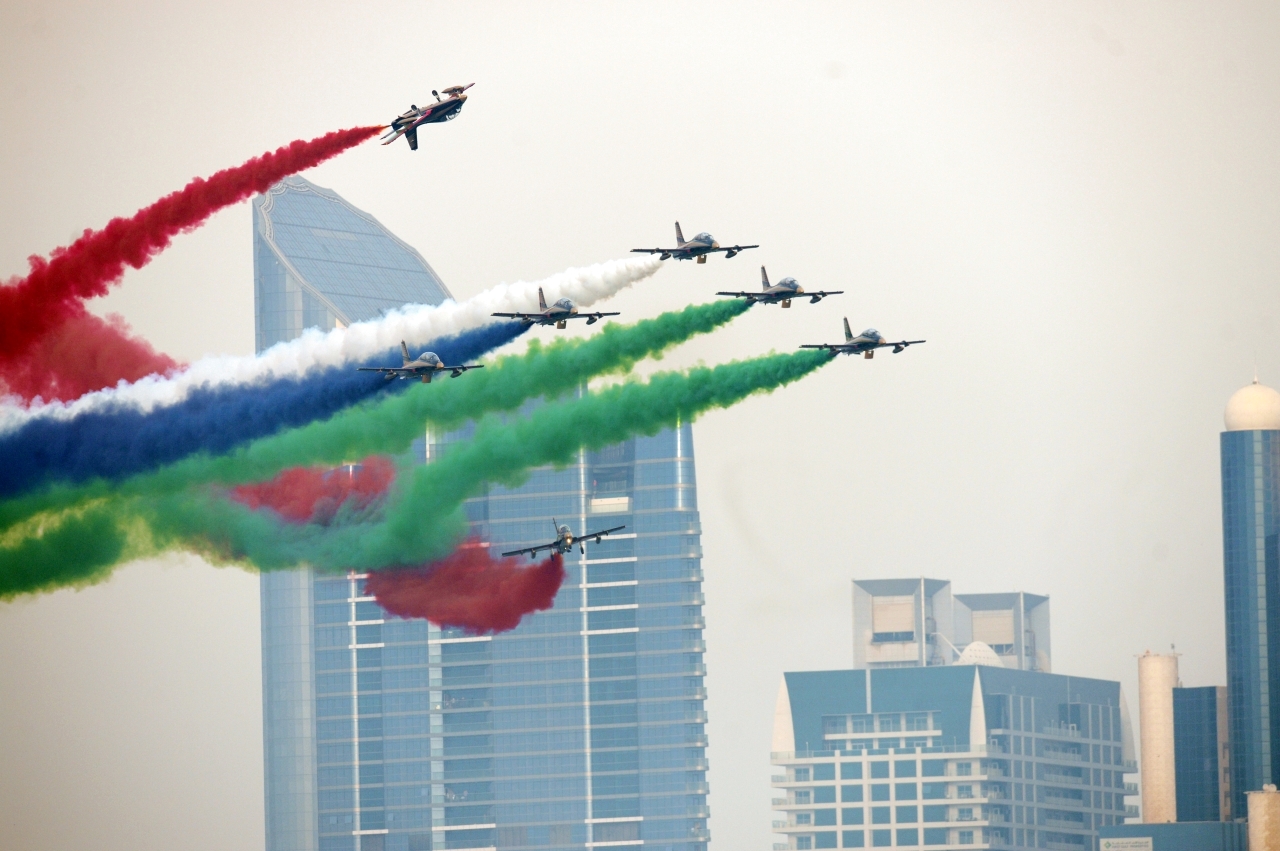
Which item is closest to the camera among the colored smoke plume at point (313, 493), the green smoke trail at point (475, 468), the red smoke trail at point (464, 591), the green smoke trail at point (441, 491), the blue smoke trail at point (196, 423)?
the blue smoke trail at point (196, 423)

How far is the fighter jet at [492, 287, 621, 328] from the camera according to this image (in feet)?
325

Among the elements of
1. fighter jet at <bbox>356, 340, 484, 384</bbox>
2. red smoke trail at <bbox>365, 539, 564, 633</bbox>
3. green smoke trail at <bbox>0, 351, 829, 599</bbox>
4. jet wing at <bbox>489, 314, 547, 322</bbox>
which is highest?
jet wing at <bbox>489, 314, 547, 322</bbox>

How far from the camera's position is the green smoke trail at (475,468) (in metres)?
104

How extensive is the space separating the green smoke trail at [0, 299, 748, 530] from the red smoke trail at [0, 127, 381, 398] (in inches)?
299

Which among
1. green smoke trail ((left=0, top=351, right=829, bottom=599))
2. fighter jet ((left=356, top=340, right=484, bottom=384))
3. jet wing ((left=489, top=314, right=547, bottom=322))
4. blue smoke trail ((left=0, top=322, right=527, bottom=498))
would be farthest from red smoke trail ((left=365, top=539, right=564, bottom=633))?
jet wing ((left=489, top=314, right=547, bottom=322))

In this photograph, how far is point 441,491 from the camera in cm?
10744

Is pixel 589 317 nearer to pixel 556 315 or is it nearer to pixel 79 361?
pixel 556 315

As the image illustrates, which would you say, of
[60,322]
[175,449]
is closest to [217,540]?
[175,449]

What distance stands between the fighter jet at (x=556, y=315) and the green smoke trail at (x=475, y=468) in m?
7.60

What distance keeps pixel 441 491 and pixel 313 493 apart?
20.1 ft

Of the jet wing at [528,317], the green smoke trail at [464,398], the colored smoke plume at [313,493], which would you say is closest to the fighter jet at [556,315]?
the jet wing at [528,317]

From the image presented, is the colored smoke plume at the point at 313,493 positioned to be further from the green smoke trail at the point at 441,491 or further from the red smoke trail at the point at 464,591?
the red smoke trail at the point at 464,591

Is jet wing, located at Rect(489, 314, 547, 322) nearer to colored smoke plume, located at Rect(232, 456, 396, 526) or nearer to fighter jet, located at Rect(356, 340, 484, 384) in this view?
fighter jet, located at Rect(356, 340, 484, 384)

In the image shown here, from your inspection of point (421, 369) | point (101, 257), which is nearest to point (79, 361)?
point (101, 257)
